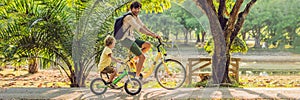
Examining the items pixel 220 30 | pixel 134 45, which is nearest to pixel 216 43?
pixel 220 30

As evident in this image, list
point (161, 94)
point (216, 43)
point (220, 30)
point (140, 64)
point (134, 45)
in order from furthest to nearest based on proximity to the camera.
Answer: point (216, 43) < point (220, 30) < point (161, 94) < point (140, 64) < point (134, 45)

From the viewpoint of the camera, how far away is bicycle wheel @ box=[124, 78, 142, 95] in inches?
187

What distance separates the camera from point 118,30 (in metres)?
4.48

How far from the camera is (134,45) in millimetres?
4473

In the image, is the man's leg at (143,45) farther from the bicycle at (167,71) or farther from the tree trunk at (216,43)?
the tree trunk at (216,43)

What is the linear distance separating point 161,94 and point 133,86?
1.26 feet

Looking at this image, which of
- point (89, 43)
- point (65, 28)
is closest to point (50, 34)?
point (65, 28)

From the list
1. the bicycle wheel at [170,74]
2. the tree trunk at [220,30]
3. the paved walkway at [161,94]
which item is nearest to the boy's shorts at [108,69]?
the paved walkway at [161,94]

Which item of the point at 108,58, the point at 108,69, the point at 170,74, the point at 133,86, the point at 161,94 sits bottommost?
the point at 161,94

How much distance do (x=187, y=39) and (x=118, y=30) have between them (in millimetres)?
815

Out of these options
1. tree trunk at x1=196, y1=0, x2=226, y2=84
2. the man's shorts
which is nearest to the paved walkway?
tree trunk at x1=196, y1=0, x2=226, y2=84

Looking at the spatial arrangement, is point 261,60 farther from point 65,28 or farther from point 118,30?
point 118,30

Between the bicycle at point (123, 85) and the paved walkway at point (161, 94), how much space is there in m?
0.08

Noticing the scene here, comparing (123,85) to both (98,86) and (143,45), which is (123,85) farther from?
(143,45)
